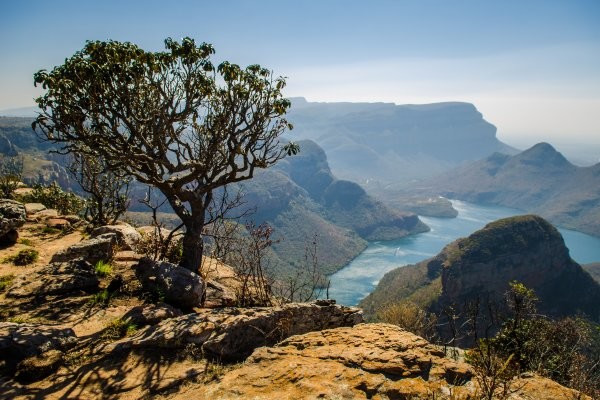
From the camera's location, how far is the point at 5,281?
12.2 m

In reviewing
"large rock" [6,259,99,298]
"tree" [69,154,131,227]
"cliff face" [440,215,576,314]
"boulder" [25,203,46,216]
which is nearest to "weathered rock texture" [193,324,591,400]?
"large rock" [6,259,99,298]

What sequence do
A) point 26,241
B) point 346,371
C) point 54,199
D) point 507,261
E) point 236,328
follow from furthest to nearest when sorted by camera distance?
point 507,261 < point 54,199 < point 26,241 < point 236,328 < point 346,371

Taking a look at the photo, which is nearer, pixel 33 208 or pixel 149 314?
pixel 149 314

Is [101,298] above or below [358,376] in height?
below

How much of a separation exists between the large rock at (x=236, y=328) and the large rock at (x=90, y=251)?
5633 mm

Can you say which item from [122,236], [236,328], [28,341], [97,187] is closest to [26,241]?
[122,236]

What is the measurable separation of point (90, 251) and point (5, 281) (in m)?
2.61

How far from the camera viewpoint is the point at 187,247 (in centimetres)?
1427

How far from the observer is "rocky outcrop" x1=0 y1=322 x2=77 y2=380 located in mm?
7988

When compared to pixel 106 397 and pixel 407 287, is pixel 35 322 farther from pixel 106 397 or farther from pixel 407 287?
pixel 407 287

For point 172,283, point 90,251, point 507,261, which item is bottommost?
point 507,261

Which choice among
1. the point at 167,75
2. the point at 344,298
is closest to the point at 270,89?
the point at 167,75

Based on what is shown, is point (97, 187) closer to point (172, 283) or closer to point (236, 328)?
point (172, 283)

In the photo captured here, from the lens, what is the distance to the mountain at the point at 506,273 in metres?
124
